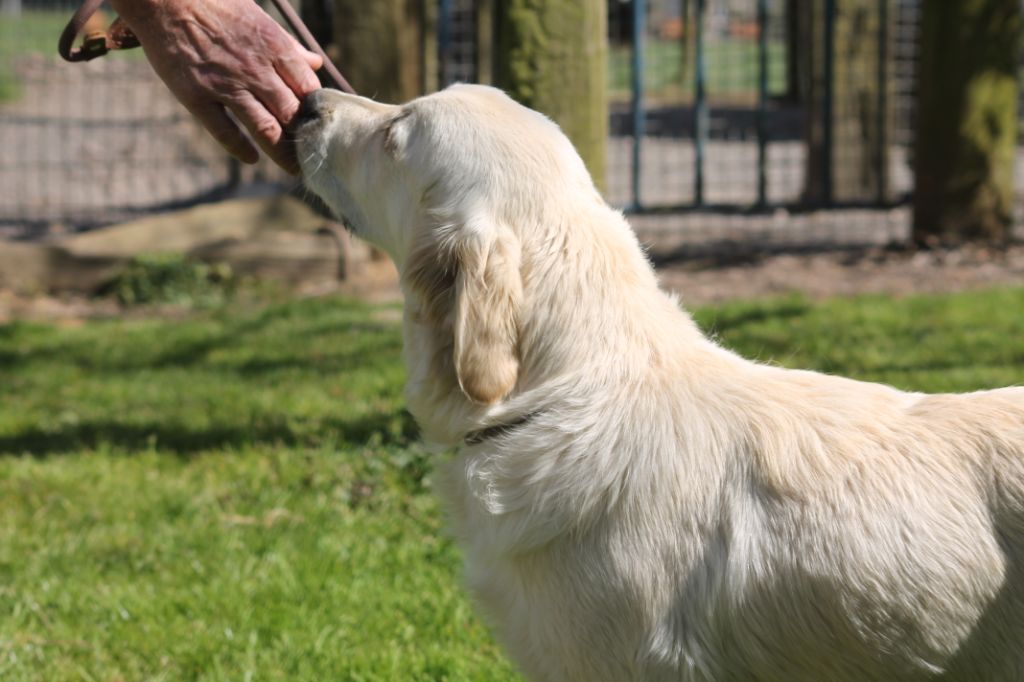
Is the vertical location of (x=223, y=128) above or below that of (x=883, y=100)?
above

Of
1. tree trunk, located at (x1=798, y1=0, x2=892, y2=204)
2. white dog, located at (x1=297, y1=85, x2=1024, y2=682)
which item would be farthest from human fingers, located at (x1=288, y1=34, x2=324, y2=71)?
tree trunk, located at (x1=798, y1=0, x2=892, y2=204)

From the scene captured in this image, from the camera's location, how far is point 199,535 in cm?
481

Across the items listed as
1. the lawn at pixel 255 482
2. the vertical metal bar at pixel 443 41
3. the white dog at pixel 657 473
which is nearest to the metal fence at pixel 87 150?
the vertical metal bar at pixel 443 41

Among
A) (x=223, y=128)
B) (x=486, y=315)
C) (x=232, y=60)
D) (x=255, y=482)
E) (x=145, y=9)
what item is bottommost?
(x=255, y=482)

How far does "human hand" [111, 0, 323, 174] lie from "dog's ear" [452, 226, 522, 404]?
98 cm

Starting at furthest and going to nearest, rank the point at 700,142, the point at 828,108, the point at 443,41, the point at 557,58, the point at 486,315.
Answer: the point at 443,41, the point at 828,108, the point at 700,142, the point at 557,58, the point at 486,315

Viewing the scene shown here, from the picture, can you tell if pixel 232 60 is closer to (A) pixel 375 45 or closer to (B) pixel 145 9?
(B) pixel 145 9

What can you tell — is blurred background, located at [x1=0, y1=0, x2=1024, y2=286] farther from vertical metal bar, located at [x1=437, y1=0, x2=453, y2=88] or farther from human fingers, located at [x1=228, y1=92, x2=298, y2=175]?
human fingers, located at [x1=228, y1=92, x2=298, y2=175]

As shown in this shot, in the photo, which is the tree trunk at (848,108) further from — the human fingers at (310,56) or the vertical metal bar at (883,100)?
the human fingers at (310,56)

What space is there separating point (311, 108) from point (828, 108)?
332 inches

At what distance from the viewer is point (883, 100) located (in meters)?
11.0

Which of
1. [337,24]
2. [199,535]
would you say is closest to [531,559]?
[199,535]

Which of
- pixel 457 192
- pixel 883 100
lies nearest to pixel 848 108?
pixel 883 100

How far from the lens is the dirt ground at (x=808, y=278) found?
8805mm
